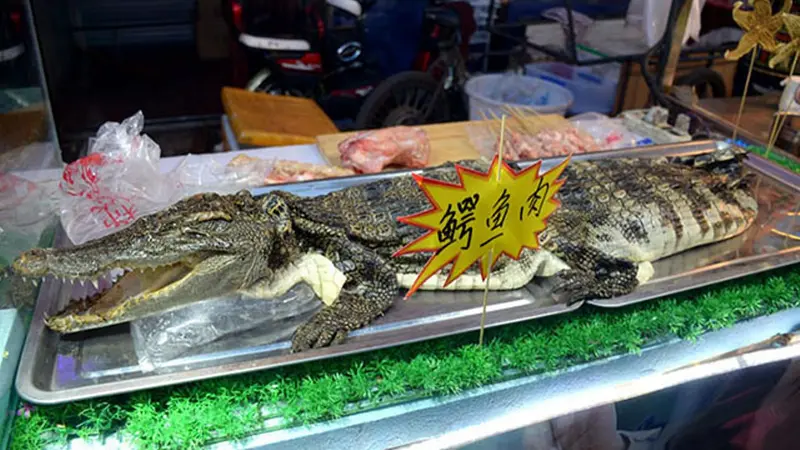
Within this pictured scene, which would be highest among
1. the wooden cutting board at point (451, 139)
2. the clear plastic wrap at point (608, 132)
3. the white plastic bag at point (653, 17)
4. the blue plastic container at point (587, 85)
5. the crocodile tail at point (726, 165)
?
the white plastic bag at point (653, 17)

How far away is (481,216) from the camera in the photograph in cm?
138

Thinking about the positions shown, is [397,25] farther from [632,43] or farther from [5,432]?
[5,432]

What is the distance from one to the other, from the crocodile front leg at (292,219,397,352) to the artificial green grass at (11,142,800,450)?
7 cm

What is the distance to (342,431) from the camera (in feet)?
4.53

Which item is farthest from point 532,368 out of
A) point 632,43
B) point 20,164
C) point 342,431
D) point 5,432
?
point 632,43

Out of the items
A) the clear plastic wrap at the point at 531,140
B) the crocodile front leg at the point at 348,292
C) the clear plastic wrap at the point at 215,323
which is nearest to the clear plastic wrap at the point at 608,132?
the clear plastic wrap at the point at 531,140

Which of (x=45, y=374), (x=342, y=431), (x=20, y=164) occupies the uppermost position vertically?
(x=20, y=164)

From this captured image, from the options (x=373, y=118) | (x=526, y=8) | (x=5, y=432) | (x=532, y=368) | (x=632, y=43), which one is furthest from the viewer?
(x=526, y=8)

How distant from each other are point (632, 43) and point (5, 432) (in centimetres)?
297

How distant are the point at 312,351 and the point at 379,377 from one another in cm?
18

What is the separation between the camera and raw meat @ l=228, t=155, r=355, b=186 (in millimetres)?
2318

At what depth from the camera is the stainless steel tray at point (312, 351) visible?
133cm

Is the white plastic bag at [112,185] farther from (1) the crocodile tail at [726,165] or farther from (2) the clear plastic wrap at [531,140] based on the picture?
(1) the crocodile tail at [726,165]

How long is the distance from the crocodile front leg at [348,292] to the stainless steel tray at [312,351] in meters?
0.04
